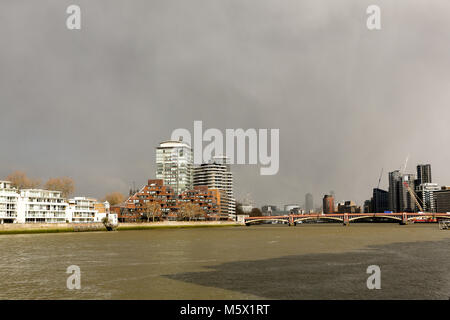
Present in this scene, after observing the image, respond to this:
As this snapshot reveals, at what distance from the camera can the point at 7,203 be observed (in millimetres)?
151875

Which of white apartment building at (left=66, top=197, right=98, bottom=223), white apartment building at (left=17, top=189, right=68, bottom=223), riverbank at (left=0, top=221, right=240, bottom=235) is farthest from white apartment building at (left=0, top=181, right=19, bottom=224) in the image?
white apartment building at (left=66, top=197, right=98, bottom=223)

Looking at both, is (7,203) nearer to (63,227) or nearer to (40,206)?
(40,206)

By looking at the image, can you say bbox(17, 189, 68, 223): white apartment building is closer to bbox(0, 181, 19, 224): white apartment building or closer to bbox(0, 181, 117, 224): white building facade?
bbox(0, 181, 117, 224): white building facade

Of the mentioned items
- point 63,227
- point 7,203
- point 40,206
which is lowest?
point 63,227

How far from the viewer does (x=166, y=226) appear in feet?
639

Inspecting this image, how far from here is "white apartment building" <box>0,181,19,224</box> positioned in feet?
490

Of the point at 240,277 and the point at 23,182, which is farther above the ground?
the point at 23,182

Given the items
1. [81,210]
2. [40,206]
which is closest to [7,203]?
[40,206]

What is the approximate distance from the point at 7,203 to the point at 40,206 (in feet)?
47.0

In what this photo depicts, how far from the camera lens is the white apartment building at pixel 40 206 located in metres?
158
